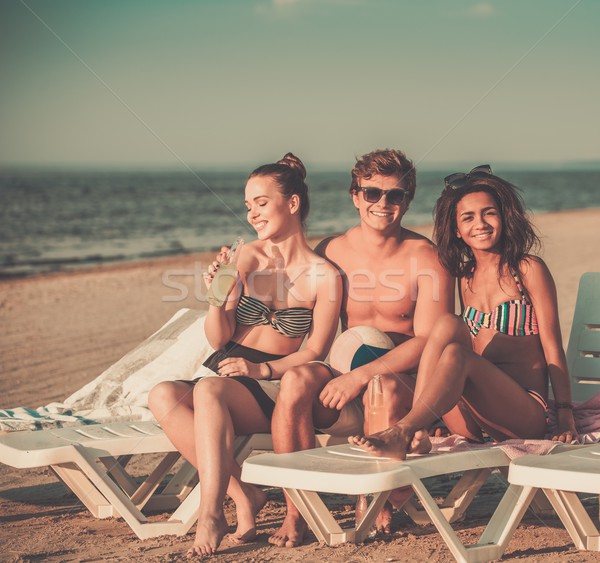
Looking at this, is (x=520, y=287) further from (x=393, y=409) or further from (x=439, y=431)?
(x=393, y=409)

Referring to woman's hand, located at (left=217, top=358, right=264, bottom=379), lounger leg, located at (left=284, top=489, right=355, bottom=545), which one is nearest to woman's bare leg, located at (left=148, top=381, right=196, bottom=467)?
woman's hand, located at (left=217, top=358, right=264, bottom=379)

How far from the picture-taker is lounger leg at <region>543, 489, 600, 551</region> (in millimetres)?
3949

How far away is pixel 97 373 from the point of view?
898cm

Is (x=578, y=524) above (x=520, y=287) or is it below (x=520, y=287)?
below

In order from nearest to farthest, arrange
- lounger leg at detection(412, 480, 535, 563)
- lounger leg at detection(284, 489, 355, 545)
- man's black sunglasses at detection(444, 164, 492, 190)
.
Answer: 1. lounger leg at detection(412, 480, 535, 563)
2. lounger leg at detection(284, 489, 355, 545)
3. man's black sunglasses at detection(444, 164, 492, 190)

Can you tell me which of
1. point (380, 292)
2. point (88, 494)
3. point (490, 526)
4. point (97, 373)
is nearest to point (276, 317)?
point (380, 292)

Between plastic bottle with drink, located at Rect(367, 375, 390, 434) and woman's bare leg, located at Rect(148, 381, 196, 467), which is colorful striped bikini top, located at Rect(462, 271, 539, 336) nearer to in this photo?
plastic bottle with drink, located at Rect(367, 375, 390, 434)

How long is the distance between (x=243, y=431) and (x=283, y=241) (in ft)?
3.39

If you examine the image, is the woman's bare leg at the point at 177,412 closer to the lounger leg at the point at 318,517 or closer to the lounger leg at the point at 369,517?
the lounger leg at the point at 318,517

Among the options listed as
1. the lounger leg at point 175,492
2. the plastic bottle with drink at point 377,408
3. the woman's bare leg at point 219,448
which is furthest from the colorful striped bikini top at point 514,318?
the lounger leg at point 175,492

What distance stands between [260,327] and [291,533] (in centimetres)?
106

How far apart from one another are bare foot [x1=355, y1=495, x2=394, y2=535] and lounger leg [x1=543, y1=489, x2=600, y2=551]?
0.78 metres

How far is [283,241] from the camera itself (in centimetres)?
483

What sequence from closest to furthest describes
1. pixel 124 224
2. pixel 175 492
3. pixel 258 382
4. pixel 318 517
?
pixel 318 517 → pixel 258 382 → pixel 175 492 → pixel 124 224
